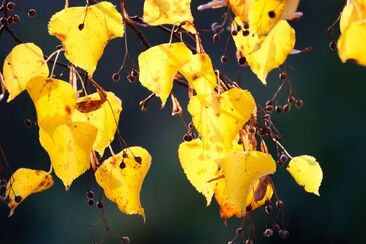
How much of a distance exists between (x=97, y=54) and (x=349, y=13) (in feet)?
0.65

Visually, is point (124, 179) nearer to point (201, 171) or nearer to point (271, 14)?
point (201, 171)

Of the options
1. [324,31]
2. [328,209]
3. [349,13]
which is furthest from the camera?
[324,31]

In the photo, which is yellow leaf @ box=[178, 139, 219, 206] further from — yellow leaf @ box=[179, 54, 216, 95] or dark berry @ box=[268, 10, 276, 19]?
dark berry @ box=[268, 10, 276, 19]

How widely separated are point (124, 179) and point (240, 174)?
11cm

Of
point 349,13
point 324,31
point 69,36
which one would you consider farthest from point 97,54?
point 324,31

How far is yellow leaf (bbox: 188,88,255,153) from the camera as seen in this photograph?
67 centimetres

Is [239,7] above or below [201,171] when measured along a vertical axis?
above

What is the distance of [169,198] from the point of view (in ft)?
9.57

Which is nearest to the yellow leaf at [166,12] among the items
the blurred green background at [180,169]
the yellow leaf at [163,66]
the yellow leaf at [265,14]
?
the yellow leaf at [163,66]

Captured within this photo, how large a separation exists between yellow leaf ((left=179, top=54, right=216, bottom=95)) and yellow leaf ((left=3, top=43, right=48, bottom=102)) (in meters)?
0.11

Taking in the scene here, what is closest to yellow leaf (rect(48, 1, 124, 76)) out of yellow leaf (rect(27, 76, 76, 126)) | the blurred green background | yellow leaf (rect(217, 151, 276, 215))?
yellow leaf (rect(27, 76, 76, 126))

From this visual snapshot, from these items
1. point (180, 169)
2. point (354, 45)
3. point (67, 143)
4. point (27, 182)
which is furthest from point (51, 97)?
point (180, 169)

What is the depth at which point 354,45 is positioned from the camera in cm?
47

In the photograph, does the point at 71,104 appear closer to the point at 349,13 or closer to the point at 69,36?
the point at 69,36
